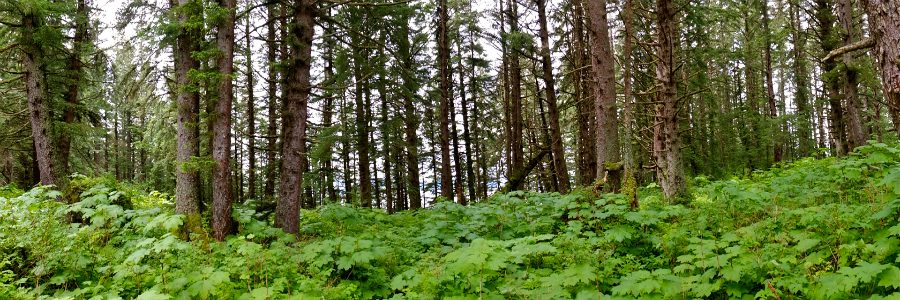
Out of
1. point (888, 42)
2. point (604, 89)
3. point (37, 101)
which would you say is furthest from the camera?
point (37, 101)

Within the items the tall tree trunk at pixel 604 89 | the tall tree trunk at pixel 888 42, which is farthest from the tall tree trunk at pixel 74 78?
the tall tree trunk at pixel 888 42

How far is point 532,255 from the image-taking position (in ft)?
18.9

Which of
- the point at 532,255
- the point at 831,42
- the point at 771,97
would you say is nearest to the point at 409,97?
the point at 532,255

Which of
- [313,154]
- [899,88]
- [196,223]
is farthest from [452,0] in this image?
[899,88]

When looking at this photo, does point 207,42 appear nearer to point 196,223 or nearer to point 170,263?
point 196,223

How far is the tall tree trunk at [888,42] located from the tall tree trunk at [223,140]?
875 cm

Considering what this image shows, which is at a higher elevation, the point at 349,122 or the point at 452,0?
the point at 452,0

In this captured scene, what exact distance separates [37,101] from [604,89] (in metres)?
13.9

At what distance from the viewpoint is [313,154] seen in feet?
43.8

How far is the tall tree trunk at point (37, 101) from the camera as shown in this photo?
11781 millimetres

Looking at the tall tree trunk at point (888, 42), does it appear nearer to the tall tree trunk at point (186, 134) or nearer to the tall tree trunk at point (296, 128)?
the tall tree trunk at point (296, 128)

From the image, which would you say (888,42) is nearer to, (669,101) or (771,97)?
(669,101)

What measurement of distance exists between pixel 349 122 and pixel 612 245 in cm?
1314

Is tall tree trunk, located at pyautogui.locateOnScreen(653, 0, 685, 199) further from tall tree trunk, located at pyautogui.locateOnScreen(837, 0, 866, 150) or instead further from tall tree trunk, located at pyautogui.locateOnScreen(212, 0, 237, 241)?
tall tree trunk, located at pyautogui.locateOnScreen(212, 0, 237, 241)
